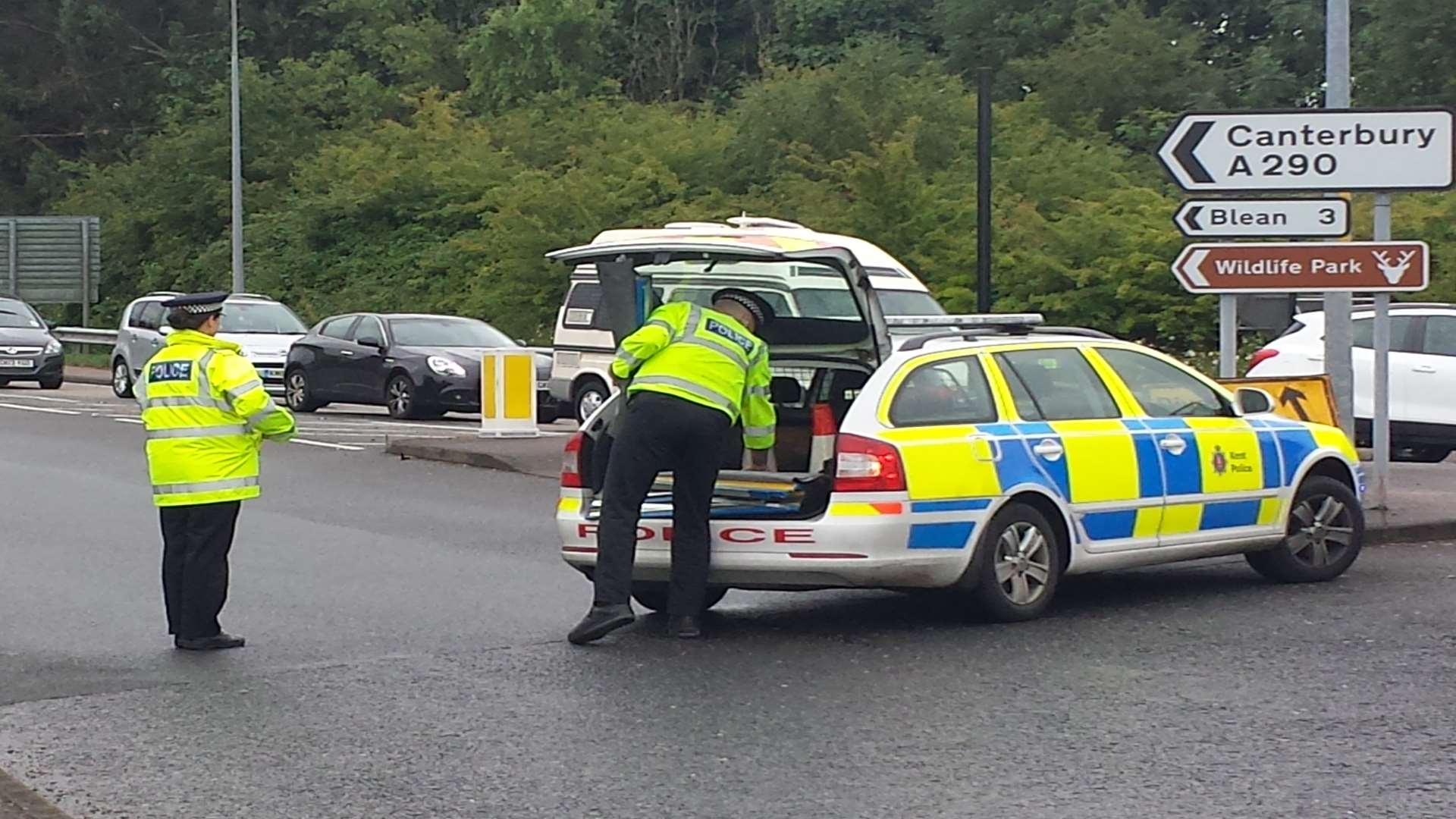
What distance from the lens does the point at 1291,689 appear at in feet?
27.6

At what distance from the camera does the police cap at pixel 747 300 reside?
9.86 m

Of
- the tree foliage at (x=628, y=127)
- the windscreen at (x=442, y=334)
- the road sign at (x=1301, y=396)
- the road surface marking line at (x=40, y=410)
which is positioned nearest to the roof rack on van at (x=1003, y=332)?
the road sign at (x=1301, y=396)

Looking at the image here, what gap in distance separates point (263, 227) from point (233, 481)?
1561 inches

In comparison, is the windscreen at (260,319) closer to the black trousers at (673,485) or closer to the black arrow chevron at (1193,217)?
the black arrow chevron at (1193,217)

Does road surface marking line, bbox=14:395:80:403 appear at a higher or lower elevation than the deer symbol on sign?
lower

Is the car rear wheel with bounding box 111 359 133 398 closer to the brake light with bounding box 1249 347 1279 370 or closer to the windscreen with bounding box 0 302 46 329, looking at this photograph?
the windscreen with bounding box 0 302 46 329

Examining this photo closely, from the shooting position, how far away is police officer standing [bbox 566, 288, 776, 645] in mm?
9570

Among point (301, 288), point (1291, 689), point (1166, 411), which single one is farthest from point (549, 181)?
point (1291, 689)

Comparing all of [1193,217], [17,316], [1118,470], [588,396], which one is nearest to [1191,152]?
[1193,217]

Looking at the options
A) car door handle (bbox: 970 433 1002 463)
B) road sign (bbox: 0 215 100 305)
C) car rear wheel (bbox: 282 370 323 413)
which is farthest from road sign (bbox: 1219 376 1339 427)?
road sign (bbox: 0 215 100 305)

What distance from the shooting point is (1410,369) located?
19.0 m

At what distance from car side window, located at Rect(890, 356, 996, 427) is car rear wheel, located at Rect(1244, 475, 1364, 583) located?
2.11 metres

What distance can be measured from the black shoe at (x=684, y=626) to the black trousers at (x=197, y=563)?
201 centimetres

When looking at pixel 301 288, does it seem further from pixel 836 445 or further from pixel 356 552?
pixel 836 445
